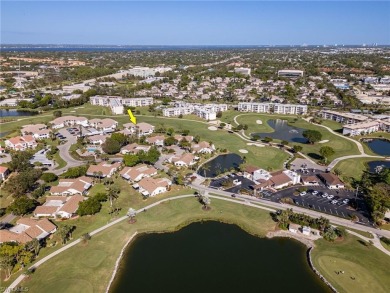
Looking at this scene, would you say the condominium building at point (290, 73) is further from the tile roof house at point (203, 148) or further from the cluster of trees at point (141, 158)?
the cluster of trees at point (141, 158)

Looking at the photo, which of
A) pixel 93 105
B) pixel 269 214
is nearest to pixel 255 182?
pixel 269 214

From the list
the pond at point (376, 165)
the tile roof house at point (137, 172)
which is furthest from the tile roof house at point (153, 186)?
the pond at point (376, 165)

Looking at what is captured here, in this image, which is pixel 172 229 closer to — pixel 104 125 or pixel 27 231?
pixel 27 231

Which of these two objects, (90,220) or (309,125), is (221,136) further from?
(90,220)

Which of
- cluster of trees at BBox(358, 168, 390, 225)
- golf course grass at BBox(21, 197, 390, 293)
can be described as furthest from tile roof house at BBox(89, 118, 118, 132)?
cluster of trees at BBox(358, 168, 390, 225)

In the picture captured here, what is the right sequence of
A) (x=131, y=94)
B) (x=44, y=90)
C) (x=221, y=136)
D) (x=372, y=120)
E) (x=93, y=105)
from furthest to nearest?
(x=44, y=90), (x=131, y=94), (x=93, y=105), (x=372, y=120), (x=221, y=136)

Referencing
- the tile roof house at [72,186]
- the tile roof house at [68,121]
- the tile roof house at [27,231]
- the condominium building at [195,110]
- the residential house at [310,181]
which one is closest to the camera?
the tile roof house at [27,231]
